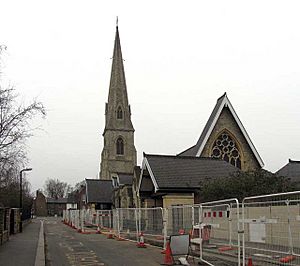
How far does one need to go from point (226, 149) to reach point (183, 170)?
1463cm

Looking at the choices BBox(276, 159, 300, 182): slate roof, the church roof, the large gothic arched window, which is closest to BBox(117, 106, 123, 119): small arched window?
the church roof

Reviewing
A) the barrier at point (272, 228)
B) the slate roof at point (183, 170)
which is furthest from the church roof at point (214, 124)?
the barrier at point (272, 228)

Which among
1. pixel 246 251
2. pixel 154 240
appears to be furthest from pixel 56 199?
pixel 246 251

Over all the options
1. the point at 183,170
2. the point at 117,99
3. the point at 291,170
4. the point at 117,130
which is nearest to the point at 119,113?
the point at 117,99

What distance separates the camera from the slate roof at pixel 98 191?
72.5m

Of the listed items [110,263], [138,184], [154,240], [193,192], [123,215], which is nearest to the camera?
[110,263]

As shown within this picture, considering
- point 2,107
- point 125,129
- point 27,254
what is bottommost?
point 27,254

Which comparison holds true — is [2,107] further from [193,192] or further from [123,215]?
[193,192]

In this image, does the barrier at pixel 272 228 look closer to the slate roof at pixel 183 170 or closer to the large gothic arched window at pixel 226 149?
the slate roof at pixel 183 170

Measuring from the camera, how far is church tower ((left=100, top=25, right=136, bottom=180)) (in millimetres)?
93938

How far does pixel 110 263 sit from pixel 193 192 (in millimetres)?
19620

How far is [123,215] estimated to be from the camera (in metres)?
29.3

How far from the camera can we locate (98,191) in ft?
245

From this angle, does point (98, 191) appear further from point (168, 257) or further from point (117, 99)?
point (168, 257)
